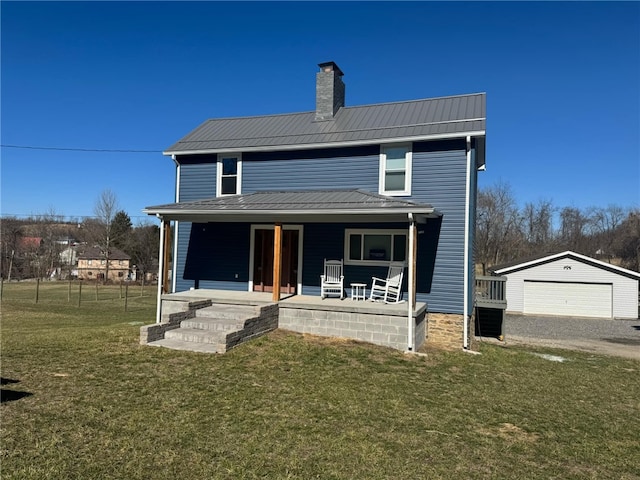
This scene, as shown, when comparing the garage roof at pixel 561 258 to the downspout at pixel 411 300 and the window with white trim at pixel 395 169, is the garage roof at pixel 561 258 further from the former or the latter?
the downspout at pixel 411 300

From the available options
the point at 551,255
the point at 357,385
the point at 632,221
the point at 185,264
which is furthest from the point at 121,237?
the point at 632,221

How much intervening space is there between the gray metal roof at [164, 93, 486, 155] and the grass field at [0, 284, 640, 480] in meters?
5.77

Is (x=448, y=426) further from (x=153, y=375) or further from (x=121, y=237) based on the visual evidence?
(x=121, y=237)

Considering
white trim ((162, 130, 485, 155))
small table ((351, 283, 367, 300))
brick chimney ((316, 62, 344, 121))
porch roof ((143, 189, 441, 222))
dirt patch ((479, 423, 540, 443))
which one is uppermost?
brick chimney ((316, 62, 344, 121))

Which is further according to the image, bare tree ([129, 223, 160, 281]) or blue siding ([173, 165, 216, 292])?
bare tree ([129, 223, 160, 281])

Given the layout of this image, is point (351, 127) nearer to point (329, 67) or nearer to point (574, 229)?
point (329, 67)

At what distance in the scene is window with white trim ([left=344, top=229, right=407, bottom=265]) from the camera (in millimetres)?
10641

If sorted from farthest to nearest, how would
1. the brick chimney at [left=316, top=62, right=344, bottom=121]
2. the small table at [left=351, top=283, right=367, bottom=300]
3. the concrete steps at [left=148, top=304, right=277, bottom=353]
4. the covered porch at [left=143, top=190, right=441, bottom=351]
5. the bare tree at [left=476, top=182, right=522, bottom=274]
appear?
the bare tree at [left=476, top=182, right=522, bottom=274], the brick chimney at [left=316, top=62, right=344, bottom=121], the small table at [left=351, top=283, right=367, bottom=300], the covered porch at [left=143, top=190, right=441, bottom=351], the concrete steps at [left=148, top=304, right=277, bottom=353]

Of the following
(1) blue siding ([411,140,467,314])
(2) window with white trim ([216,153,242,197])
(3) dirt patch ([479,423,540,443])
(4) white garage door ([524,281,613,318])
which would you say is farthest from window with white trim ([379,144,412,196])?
(4) white garage door ([524,281,613,318])

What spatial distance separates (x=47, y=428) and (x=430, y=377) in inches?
215

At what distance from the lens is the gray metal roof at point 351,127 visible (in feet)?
34.2

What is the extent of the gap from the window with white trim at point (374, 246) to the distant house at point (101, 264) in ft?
144

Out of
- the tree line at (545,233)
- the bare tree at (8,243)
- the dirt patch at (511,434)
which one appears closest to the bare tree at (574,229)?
the tree line at (545,233)

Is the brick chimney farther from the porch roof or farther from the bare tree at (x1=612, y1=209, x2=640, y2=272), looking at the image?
the bare tree at (x1=612, y1=209, x2=640, y2=272)
